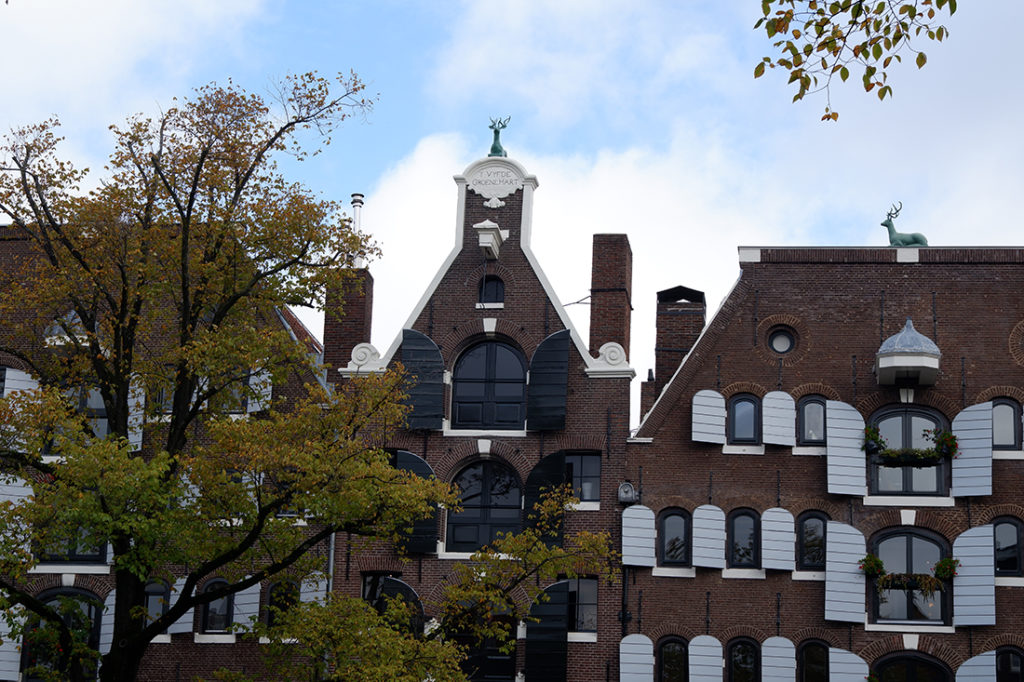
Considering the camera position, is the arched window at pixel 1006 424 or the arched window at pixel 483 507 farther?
the arched window at pixel 483 507

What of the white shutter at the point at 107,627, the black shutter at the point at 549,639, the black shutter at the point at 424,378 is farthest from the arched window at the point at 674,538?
the white shutter at the point at 107,627

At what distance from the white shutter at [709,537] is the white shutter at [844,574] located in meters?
2.12

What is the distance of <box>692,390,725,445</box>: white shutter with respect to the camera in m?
28.1

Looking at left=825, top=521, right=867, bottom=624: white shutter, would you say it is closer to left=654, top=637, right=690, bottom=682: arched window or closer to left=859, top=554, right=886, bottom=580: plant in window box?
left=859, top=554, right=886, bottom=580: plant in window box

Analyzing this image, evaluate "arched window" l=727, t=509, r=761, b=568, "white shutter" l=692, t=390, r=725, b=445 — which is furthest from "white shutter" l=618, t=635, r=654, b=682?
"white shutter" l=692, t=390, r=725, b=445

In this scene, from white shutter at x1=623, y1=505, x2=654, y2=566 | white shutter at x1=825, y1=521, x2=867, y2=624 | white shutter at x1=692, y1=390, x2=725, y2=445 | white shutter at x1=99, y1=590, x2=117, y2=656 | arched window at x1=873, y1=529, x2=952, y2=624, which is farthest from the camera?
white shutter at x1=99, y1=590, x2=117, y2=656

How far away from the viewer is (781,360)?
2852 centimetres

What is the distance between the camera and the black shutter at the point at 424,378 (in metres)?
29.2

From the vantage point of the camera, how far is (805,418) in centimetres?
2828

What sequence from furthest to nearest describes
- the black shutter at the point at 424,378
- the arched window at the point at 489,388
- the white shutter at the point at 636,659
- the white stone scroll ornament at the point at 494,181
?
the white stone scroll ornament at the point at 494,181 < the arched window at the point at 489,388 < the black shutter at the point at 424,378 < the white shutter at the point at 636,659

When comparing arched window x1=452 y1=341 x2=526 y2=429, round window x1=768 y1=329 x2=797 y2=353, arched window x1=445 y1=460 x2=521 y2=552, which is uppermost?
round window x1=768 y1=329 x2=797 y2=353

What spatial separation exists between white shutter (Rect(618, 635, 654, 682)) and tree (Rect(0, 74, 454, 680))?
6579 mm

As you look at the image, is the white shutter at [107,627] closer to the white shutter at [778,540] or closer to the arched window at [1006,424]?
the white shutter at [778,540]

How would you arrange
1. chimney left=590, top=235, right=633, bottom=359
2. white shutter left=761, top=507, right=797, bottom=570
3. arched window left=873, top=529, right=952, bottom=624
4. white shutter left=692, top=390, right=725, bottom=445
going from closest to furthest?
arched window left=873, top=529, right=952, bottom=624, white shutter left=761, top=507, right=797, bottom=570, white shutter left=692, top=390, right=725, bottom=445, chimney left=590, top=235, right=633, bottom=359
